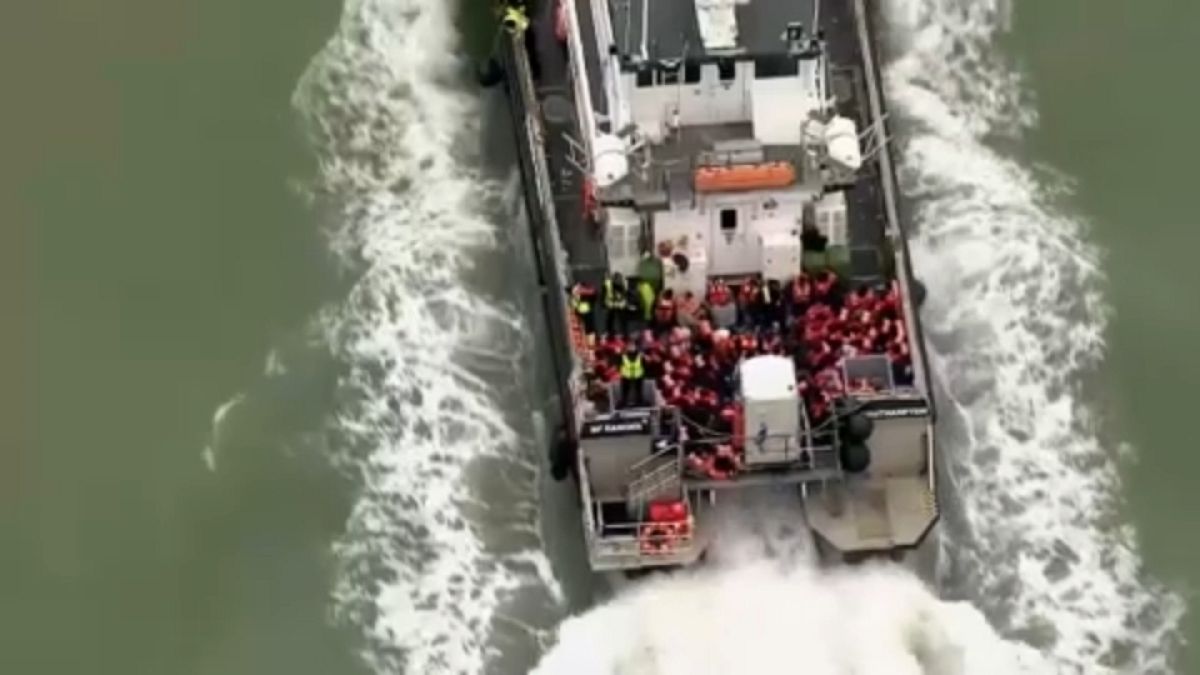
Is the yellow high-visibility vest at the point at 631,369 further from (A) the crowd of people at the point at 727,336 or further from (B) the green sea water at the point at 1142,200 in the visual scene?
(B) the green sea water at the point at 1142,200

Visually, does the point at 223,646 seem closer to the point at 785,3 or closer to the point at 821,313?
the point at 821,313

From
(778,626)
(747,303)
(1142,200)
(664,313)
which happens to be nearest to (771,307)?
(747,303)

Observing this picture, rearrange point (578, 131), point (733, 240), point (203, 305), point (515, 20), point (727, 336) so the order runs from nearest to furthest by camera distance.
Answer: point (727, 336) → point (733, 240) → point (578, 131) → point (203, 305) → point (515, 20)

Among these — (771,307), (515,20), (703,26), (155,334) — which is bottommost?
(771,307)

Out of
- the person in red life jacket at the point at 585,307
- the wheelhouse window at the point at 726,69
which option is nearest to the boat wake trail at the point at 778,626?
the person in red life jacket at the point at 585,307

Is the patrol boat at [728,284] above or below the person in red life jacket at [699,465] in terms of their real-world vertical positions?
above

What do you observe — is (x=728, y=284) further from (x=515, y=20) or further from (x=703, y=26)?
(x=515, y=20)

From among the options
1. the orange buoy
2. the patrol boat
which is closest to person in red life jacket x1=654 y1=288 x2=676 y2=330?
the patrol boat
